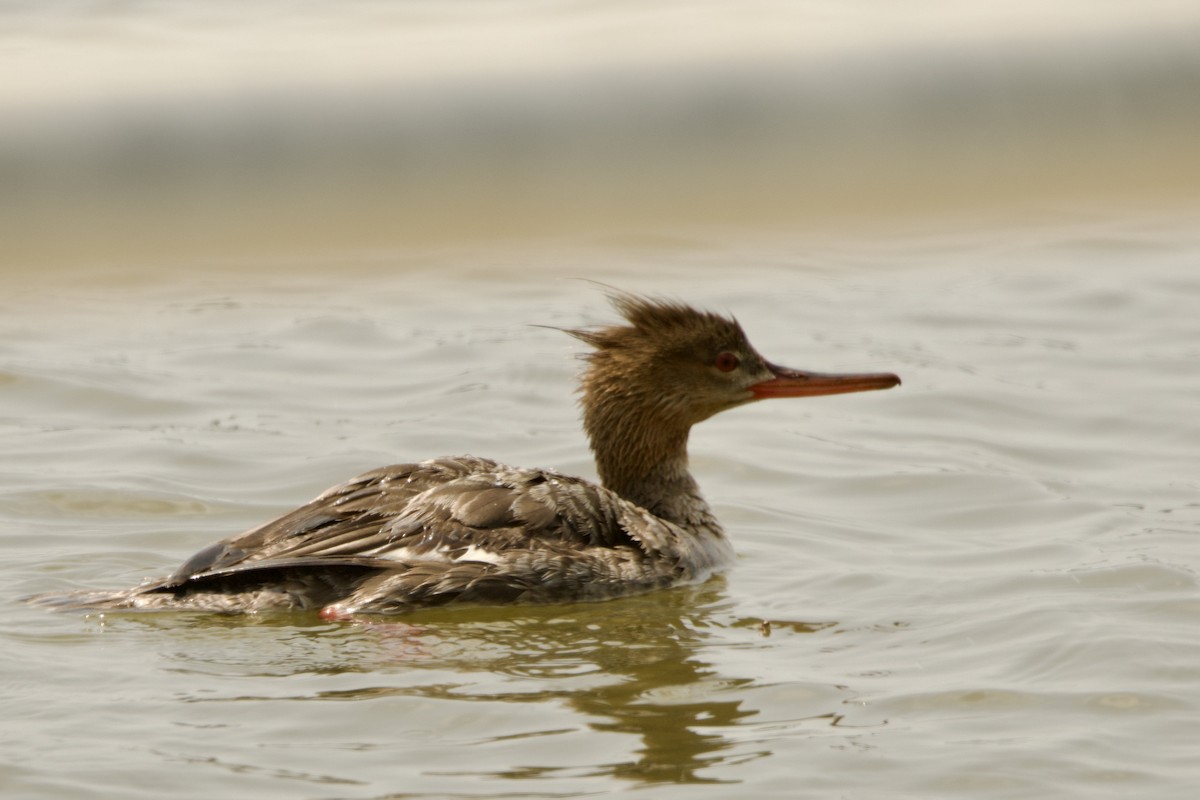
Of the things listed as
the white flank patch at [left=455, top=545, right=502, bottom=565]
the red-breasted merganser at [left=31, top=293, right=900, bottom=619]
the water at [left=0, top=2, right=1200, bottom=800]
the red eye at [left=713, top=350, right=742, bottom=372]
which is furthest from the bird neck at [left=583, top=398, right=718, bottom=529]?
the white flank patch at [left=455, top=545, right=502, bottom=565]

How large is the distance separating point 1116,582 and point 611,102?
261cm

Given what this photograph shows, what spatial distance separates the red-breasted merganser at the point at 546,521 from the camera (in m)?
6.69

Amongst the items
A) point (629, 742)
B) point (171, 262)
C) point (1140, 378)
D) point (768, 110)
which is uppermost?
point (768, 110)

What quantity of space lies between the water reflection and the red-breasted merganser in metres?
0.10

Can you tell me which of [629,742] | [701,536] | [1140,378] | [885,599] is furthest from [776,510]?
[629,742]

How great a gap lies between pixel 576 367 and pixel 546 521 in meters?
2.67

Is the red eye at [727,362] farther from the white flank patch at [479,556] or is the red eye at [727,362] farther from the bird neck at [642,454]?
the white flank patch at [479,556]

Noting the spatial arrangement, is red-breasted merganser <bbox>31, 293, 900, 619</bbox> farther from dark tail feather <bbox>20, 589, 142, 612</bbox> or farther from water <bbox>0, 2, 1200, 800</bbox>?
water <bbox>0, 2, 1200, 800</bbox>

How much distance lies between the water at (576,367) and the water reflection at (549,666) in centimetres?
2

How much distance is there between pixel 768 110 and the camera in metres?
7.96

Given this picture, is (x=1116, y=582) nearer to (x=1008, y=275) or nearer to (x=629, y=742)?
(x=629, y=742)

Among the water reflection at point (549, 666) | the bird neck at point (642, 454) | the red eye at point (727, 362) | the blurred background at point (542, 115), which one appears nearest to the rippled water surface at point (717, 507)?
the water reflection at point (549, 666)

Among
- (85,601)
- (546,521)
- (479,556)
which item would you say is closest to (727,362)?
(546,521)

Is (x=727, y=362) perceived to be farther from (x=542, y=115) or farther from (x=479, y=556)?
(x=479, y=556)
